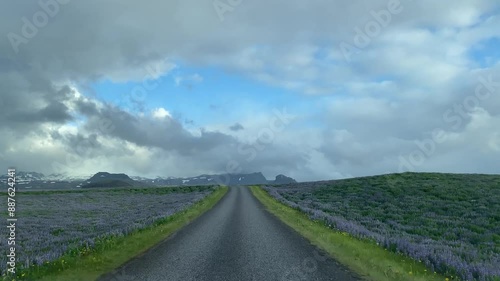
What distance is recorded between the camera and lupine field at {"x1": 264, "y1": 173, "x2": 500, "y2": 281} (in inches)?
560

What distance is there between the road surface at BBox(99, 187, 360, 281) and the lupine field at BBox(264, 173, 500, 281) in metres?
3.64

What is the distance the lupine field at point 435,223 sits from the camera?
1421 centimetres

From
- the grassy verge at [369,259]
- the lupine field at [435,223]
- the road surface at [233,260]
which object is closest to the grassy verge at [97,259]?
the road surface at [233,260]

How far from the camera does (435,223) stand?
30.2m

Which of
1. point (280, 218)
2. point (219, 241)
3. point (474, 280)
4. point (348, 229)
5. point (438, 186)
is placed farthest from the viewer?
point (438, 186)

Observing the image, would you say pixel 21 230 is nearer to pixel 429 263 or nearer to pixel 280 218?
pixel 280 218

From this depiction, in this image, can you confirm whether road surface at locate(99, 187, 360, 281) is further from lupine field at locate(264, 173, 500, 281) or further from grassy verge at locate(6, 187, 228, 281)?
lupine field at locate(264, 173, 500, 281)

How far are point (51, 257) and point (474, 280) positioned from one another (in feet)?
44.2

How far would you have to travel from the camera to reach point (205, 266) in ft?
42.2

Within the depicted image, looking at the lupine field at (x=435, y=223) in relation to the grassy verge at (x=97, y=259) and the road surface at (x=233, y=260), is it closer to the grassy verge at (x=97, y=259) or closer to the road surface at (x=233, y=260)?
the road surface at (x=233, y=260)

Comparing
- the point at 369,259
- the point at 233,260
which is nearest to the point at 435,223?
the point at 369,259

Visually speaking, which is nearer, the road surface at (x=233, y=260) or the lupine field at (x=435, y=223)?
the road surface at (x=233, y=260)

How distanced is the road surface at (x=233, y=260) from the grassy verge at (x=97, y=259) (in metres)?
0.57

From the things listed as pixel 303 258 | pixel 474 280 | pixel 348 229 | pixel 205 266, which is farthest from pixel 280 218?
pixel 474 280
